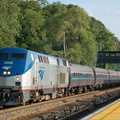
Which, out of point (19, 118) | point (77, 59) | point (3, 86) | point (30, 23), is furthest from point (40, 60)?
point (30, 23)

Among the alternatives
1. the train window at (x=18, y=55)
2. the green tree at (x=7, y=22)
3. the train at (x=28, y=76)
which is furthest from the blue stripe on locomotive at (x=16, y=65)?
the green tree at (x=7, y=22)

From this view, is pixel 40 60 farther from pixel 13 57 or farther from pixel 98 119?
pixel 98 119

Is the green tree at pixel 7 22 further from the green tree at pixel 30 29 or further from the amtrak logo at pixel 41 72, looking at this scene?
the green tree at pixel 30 29

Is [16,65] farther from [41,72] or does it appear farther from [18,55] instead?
[41,72]

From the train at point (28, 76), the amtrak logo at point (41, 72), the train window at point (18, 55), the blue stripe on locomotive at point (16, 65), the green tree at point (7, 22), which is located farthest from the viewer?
the green tree at point (7, 22)

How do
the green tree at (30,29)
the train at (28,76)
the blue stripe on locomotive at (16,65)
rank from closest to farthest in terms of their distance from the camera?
the train at (28,76) → the blue stripe on locomotive at (16,65) → the green tree at (30,29)

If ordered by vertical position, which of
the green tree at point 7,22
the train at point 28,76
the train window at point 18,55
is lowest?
the train at point 28,76

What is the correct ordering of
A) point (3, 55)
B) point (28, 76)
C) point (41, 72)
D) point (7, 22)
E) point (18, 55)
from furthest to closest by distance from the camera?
point (7, 22) < point (41, 72) < point (3, 55) < point (18, 55) < point (28, 76)

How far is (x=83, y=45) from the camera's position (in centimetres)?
7381

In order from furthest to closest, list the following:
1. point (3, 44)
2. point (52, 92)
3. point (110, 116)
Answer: point (3, 44) < point (52, 92) < point (110, 116)

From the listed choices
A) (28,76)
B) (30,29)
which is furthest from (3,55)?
(30,29)

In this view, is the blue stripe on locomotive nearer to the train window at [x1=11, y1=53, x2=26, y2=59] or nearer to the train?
the train

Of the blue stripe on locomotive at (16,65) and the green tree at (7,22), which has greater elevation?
the green tree at (7,22)

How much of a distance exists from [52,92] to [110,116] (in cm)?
1246
